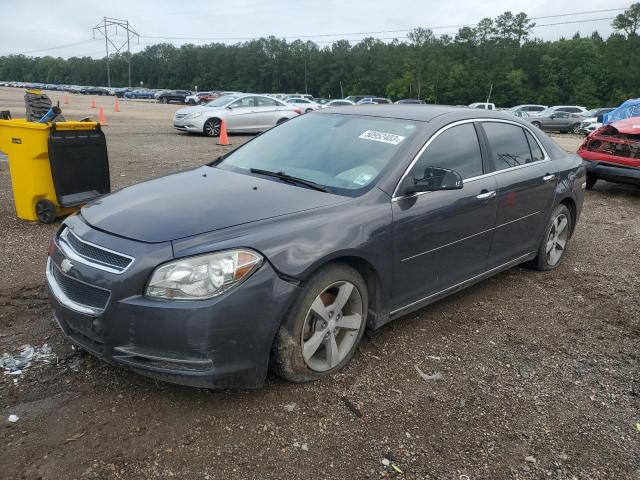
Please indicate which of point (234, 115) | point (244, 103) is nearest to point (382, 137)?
point (234, 115)

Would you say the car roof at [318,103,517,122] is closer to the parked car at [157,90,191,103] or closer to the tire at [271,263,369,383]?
the tire at [271,263,369,383]

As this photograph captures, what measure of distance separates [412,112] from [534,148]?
151cm

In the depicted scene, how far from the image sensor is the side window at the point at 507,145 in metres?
4.36

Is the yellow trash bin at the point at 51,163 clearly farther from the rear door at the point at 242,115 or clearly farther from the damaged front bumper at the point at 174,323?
the rear door at the point at 242,115

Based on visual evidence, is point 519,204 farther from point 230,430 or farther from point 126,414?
point 126,414

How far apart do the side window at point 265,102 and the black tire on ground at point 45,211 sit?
12.9m

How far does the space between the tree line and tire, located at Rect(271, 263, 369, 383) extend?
79673 millimetres

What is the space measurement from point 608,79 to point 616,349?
83.2 metres

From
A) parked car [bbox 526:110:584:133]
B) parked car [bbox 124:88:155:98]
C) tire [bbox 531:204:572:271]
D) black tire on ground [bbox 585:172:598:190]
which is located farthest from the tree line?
tire [bbox 531:204:572:271]

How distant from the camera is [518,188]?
14.6ft

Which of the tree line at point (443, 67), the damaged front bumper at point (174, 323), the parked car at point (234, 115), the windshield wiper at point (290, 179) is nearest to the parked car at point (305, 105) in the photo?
the parked car at point (234, 115)

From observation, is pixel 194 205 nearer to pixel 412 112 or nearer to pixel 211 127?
pixel 412 112

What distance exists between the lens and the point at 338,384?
3160mm

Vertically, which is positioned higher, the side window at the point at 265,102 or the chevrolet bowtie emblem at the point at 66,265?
the side window at the point at 265,102
